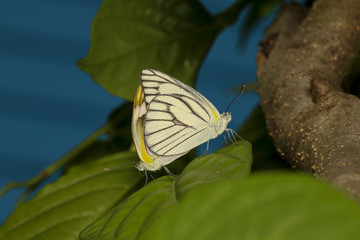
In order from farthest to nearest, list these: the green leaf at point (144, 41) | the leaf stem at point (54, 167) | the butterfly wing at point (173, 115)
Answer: the leaf stem at point (54, 167), the green leaf at point (144, 41), the butterfly wing at point (173, 115)

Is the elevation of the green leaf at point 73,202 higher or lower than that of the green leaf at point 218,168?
lower

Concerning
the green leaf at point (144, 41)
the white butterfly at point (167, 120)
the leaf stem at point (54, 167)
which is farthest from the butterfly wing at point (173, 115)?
the leaf stem at point (54, 167)

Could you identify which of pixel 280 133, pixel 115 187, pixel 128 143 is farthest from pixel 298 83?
pixel 128 143

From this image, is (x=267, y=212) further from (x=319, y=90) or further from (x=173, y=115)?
(x=173, y=115)

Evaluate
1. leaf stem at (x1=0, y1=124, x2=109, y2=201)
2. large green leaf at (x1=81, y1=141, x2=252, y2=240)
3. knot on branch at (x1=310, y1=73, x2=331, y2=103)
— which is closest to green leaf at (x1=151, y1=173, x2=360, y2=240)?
large green leaf at (x1=81, y1=141, x2=252, y2=240)

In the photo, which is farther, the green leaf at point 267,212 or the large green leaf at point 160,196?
the large green leaf at point 160,196

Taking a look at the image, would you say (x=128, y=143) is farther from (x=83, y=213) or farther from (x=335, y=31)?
(x=335, y=31)

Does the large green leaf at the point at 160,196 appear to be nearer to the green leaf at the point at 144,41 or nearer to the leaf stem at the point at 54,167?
the green leaf at the point at 144,41
